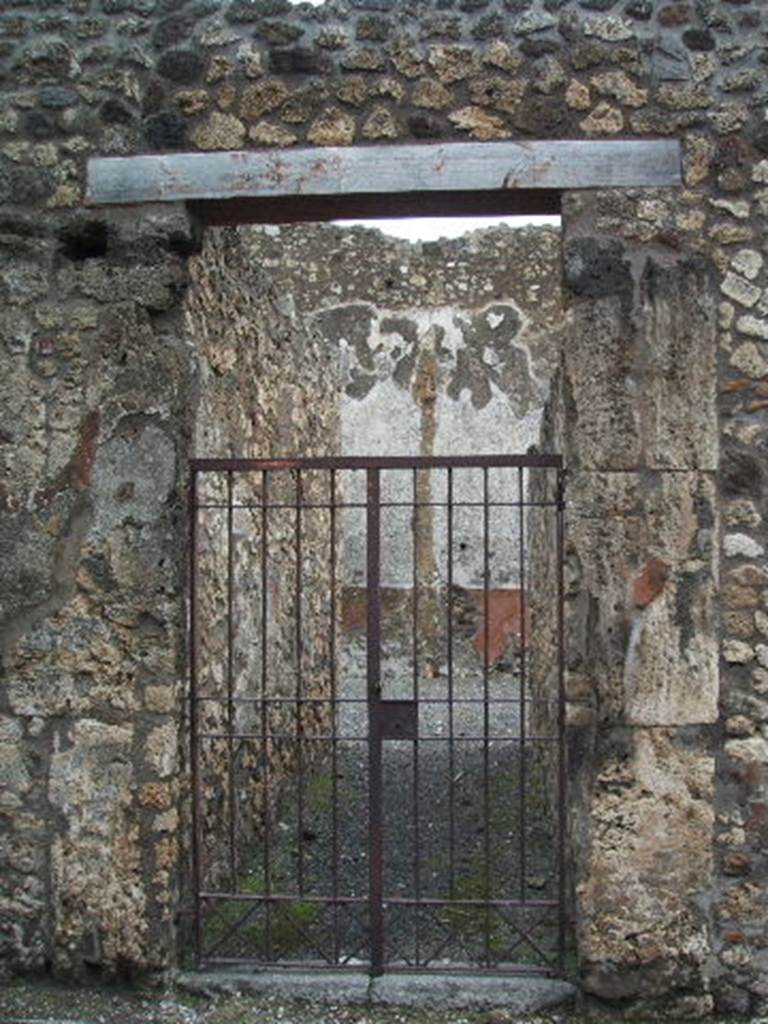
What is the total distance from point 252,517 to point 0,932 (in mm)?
2777

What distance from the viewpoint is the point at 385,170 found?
4145mm

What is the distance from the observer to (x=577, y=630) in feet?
13.6

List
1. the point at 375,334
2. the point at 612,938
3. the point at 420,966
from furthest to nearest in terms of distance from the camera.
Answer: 1. the point at 375,334
2. the point at 420,966
3. the point at 612,938

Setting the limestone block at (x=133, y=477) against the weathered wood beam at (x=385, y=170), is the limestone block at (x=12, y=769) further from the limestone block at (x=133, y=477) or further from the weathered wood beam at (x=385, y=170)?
the weathered wood beam at (x=385, y=170)

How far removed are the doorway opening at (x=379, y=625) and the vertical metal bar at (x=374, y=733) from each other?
11mm

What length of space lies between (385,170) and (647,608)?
6.00 feet

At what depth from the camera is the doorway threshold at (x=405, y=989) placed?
4102 mm

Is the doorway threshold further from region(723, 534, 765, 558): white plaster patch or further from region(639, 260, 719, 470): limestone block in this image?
region(639, 260, 719, 470): limestone block

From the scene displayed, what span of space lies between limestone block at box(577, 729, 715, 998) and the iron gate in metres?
0.27

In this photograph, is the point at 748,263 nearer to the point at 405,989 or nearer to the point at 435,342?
the point at 405,989

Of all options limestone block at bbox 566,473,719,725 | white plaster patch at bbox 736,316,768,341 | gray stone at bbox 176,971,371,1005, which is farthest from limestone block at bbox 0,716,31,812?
white plaster patch at bbox 736,316,768,341

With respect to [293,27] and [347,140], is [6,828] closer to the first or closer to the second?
[347,140]

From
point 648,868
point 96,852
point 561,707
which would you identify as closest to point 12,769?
point 96,852

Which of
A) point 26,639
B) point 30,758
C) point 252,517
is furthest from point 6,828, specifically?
point 252,517
